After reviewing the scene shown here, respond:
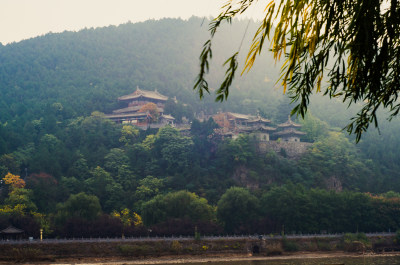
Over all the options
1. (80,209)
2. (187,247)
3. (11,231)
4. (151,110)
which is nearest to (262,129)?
(151,110)

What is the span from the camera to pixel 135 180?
61.6 meters

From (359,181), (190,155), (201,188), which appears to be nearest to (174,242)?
(201,188)

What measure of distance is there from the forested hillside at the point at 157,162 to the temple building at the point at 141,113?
10.8 feet

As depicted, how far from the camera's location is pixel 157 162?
218ft

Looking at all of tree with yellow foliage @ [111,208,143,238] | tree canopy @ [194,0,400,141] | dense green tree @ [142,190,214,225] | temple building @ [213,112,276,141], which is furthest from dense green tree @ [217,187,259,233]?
tree canopy @ [194,0,400,141]

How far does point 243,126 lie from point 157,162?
59.7ft

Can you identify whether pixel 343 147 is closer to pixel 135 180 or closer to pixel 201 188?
pixel 201 188

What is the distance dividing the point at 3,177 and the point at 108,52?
77.4 m

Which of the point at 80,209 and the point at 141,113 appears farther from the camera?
the point at 141,113

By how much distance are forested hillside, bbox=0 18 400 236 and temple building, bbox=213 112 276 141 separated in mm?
3665

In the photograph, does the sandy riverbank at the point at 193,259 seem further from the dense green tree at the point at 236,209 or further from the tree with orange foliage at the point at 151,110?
the tree with orange foliage at the point at 151,110

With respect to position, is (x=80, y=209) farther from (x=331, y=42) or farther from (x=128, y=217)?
(x=331, y=42)

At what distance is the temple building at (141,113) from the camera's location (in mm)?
81938

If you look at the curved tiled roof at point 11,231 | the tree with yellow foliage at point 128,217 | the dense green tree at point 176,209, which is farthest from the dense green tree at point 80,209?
the dense green tree at point 176,209
